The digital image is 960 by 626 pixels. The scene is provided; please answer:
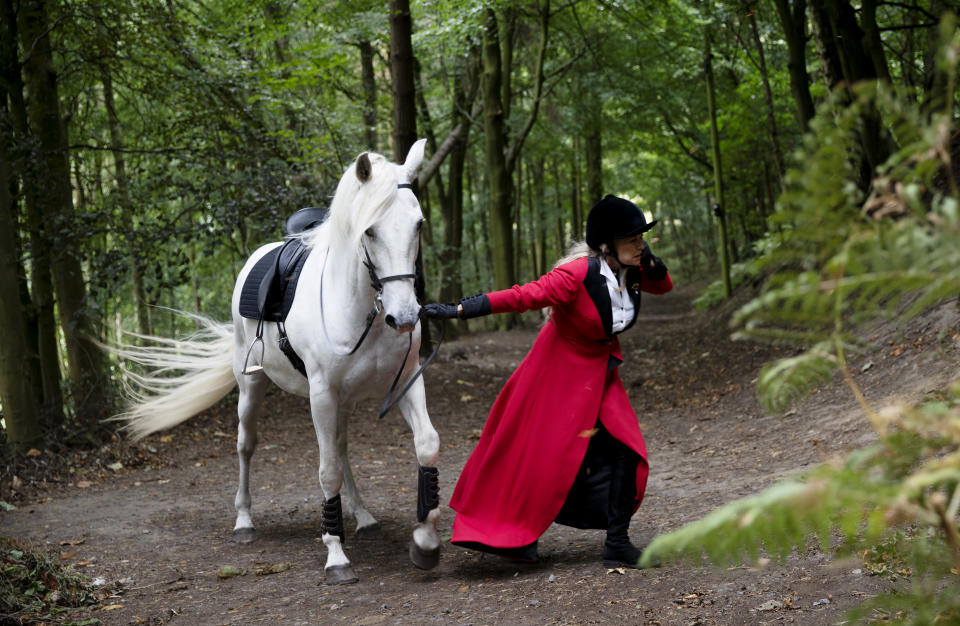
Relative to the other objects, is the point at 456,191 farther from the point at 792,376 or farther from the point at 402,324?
the point at 792,376

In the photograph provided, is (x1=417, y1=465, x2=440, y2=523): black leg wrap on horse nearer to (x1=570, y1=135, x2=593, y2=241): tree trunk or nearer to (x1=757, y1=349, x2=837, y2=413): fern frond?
(x1=757, y1=349, x2=837, y2=413): fern frond

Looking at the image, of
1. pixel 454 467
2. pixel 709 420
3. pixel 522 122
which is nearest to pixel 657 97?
pixel 522 122

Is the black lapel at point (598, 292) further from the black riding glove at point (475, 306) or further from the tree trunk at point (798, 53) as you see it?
the tree trunk at point (798, 53)

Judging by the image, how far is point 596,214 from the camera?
4305 mm

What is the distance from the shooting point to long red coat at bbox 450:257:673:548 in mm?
4270

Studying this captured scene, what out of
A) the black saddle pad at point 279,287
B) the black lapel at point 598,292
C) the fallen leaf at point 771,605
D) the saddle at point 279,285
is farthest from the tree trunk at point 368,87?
the fallen leaf at point 771,605

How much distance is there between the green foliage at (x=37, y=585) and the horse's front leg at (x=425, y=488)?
179 cm

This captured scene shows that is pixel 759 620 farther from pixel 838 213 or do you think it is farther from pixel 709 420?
pixel 709 420

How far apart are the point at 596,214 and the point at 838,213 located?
3030 mm

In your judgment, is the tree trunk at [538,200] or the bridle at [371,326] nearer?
the bridle at [371,326]

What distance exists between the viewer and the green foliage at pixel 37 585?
4.00m

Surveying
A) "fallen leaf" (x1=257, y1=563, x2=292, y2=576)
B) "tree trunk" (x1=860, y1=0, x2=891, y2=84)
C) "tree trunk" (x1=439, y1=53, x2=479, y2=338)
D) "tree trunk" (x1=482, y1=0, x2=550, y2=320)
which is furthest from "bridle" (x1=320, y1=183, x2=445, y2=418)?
"tree trunk" (x1=439, y1=53, x2=479, y2=338)

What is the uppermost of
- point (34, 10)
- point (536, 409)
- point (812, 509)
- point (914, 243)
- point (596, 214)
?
point (34, 10)

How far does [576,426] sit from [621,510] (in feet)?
1.63
